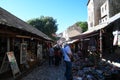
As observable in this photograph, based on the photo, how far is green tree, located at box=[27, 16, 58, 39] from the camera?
181 ft

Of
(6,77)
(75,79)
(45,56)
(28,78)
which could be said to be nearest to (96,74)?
(75,79)

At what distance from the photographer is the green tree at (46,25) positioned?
5516cm

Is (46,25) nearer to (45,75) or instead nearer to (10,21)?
(45,75)

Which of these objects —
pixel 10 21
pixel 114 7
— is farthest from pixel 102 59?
pixel 114 7

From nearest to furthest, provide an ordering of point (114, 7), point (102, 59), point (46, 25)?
1. point (102, 59)
2. point (114, 7)
3. point (46, 25)

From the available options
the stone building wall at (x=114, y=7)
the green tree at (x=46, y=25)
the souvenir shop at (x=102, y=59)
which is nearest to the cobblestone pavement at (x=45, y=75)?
the souvenir shop at (x=102, y=59)

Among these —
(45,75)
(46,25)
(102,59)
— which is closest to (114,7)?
(102,59)

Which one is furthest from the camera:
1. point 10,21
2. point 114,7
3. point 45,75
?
point 114,7

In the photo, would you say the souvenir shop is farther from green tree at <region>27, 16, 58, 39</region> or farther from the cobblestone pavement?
green tree at <region>27, 16, 58, 39</region>

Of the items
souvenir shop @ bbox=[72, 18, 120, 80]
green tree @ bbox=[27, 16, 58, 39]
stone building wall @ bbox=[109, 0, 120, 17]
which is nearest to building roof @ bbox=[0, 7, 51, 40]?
souvenir shop @ bbox=[72, 18, 120, 80]

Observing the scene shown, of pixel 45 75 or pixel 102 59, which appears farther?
pixel 102 59

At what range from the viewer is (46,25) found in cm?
5478

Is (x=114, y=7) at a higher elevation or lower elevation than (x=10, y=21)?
higher

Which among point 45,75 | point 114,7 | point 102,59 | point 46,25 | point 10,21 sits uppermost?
point 114,7
